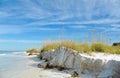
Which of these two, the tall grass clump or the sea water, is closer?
the sea water

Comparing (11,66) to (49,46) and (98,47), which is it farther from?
(98,47)

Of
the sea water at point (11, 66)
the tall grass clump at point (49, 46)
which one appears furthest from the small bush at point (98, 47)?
the sea water at point (11, 66)

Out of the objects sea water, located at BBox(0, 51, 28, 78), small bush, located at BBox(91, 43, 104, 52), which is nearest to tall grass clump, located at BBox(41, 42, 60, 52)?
sea water, located at BBox(0, 51, 28, 78)

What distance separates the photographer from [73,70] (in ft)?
32.9

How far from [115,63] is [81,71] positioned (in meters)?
1.76

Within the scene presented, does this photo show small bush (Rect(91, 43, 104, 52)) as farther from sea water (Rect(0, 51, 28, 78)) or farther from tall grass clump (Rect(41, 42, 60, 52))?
sea water (Rect(0, 51, 28, 78))

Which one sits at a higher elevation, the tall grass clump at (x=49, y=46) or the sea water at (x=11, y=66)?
the tall grass clump at (x=49, y=46)

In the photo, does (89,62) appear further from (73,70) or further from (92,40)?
(92,40)

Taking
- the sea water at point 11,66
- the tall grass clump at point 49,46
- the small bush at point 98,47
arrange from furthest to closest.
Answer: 1. the tall grass clump at point 49,46
2. the small bush at point 98,47
3. the sea water at point 11,66

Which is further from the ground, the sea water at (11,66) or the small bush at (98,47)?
the small bush at (98,47)

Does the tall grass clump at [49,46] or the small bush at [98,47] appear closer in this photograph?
the small bush at [98,47]

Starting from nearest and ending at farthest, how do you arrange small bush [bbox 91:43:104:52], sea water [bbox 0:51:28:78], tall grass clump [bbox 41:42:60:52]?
sea water [bbox 0:51:28:78], small bush [bbox 91:43:104:52], tall grass clump [bbox 41:42:60:52]

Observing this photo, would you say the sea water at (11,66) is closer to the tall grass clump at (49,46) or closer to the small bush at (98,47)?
the tall grass clump at (49,46)

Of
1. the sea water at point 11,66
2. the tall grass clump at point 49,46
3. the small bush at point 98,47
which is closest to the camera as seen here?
the sea water at point 11,66
